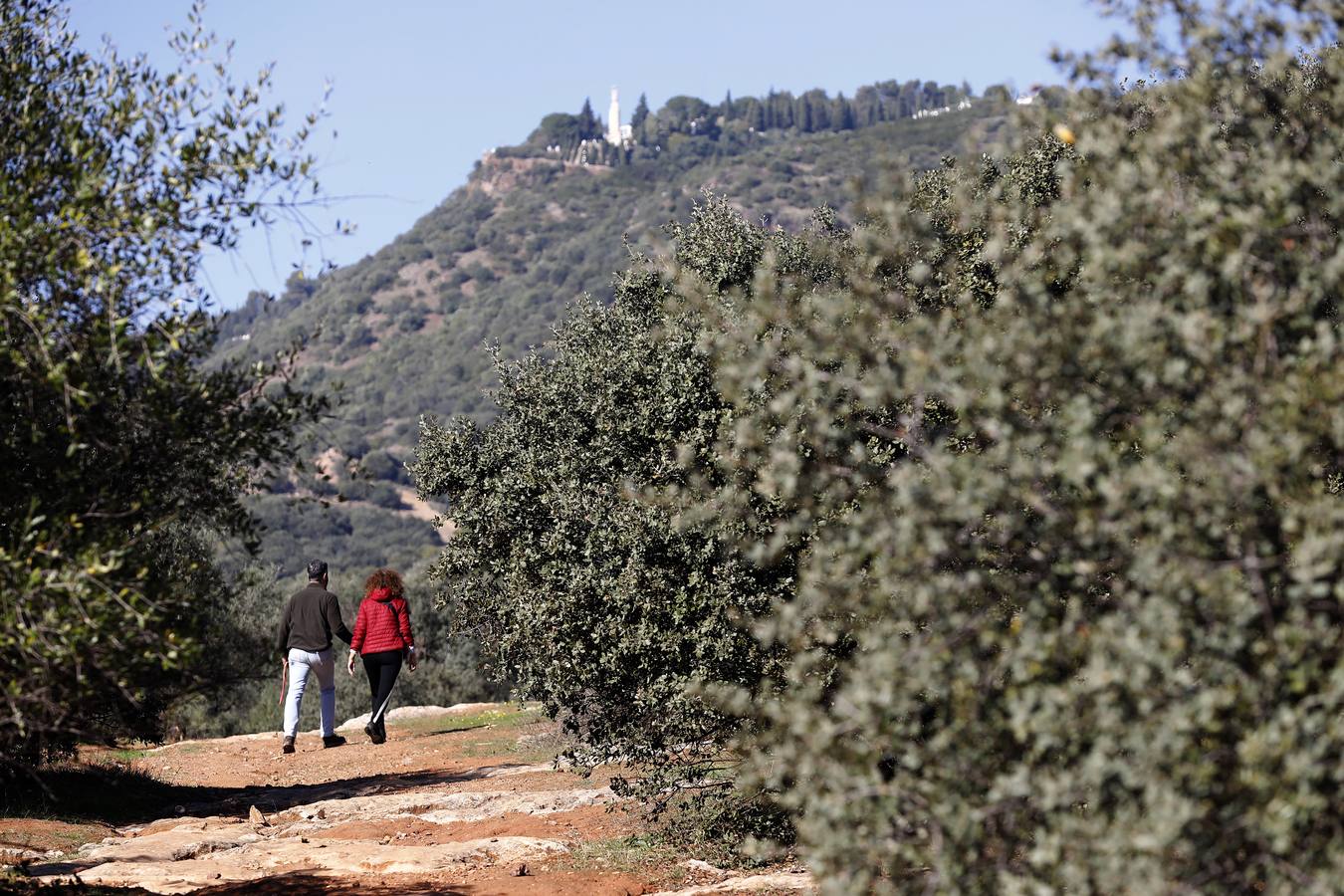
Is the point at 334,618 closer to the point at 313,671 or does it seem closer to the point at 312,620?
the point at 312,620

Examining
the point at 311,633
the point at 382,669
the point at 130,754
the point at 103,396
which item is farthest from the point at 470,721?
the point at 103,396

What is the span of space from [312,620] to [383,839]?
190 inches

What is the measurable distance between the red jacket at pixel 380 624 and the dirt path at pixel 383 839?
7.20ft

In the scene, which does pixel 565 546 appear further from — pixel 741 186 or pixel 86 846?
pixel 741 186

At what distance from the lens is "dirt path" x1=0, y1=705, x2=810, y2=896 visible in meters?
12.8

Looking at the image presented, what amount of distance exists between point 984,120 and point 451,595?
178063 millimetres

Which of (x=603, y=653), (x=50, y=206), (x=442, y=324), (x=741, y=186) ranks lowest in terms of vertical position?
(x=603, y=653)

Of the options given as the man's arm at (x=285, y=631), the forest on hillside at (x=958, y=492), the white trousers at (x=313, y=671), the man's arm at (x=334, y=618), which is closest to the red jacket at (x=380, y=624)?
the man's arm at (x=334, y=618)

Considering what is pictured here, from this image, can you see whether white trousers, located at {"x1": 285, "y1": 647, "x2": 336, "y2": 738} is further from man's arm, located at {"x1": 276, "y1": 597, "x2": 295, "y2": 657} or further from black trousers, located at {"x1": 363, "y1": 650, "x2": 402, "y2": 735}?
black trousers, located at {"x1": 363, "y1": 650, "x2": 402, "y2": 735}

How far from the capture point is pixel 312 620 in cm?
1948

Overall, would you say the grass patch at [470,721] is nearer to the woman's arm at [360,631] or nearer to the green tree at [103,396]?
the woman's arm at [360,631]

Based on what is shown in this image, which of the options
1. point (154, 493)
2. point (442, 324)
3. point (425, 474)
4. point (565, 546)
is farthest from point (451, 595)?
point (442, 324)

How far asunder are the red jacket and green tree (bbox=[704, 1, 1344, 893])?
1356cm

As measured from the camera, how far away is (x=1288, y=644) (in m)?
5.45
